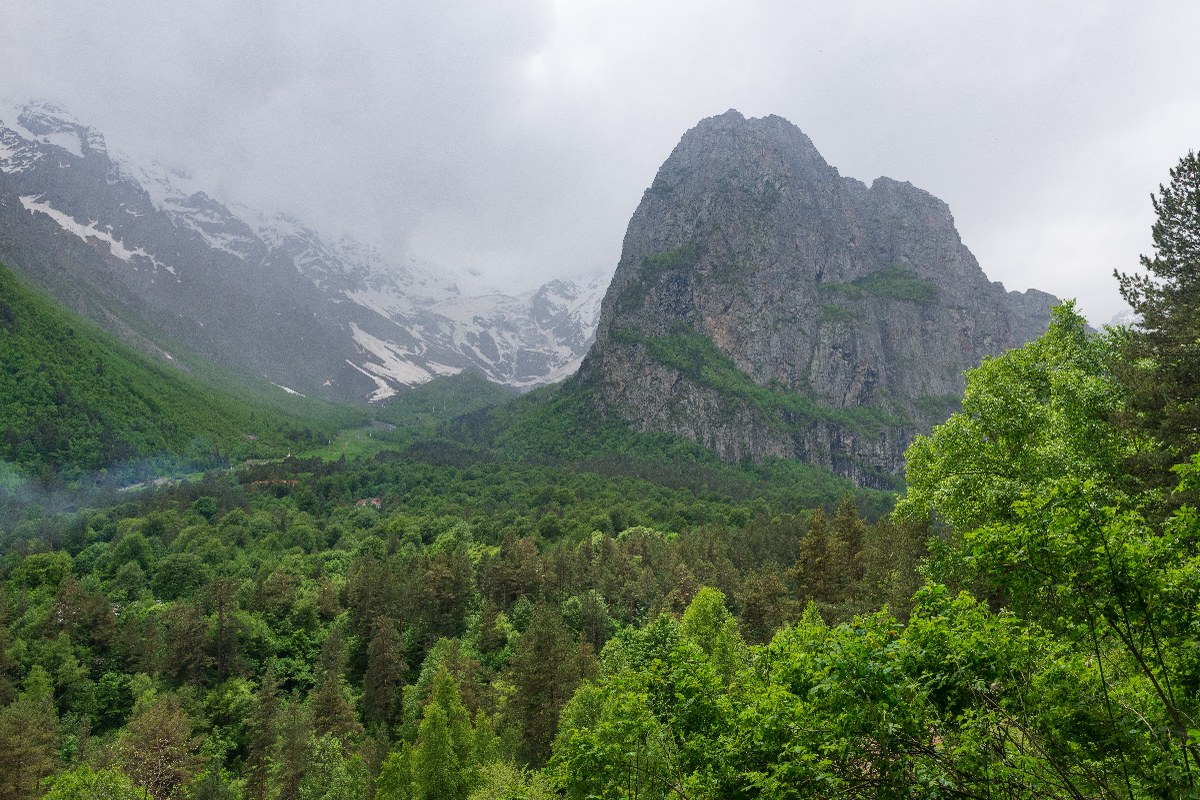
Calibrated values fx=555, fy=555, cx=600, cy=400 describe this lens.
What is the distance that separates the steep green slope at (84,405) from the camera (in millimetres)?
127438

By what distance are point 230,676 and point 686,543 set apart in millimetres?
50418

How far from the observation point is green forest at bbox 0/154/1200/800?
24.3 feet

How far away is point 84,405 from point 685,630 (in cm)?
17132

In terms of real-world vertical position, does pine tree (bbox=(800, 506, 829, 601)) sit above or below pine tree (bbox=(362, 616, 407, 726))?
above

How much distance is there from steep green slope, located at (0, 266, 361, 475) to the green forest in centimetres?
2563

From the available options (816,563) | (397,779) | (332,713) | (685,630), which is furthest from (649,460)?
(397,779)

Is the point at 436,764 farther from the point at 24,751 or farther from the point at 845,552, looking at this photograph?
the point at 845,552

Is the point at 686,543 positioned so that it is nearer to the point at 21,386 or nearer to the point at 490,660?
the point at 490,660

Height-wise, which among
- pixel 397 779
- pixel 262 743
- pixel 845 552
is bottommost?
pixel 262 743

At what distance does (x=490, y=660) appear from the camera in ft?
177

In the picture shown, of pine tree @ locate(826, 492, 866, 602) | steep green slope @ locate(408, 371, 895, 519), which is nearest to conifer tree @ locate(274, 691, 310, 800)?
pine tree @ locate(826, 492, 866, 602)

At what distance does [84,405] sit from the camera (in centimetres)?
14050

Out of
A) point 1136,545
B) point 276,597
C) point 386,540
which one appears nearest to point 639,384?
point 386,540

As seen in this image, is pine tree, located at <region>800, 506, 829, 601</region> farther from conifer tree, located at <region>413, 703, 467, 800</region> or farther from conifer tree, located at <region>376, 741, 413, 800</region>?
→ conifer tree, located at <region>376, 741, 413, 800</region>
